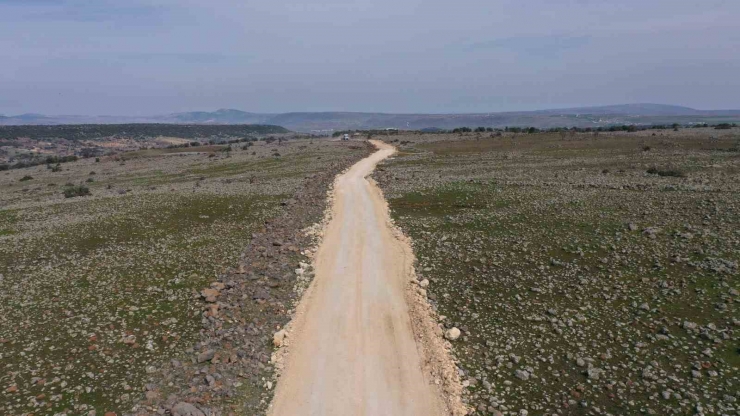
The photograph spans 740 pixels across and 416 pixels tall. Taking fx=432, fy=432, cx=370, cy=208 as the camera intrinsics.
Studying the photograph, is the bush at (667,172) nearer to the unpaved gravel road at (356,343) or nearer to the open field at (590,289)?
the open field at (590,289)

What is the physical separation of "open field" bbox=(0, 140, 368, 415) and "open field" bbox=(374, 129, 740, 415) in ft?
28.7

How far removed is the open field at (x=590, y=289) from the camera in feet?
48.5

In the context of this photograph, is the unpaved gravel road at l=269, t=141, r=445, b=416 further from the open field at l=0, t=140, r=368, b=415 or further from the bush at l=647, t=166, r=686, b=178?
the bush at l=647, t=166, r=686, b=178

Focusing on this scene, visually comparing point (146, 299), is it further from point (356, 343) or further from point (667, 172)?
point (667, 172)

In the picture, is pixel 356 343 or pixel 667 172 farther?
pixel 667 172

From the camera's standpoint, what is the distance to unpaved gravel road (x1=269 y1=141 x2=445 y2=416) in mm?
14742

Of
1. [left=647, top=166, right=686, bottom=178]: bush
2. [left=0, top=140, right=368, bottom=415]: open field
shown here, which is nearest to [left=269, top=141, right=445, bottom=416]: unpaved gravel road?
[left=0, top=140, right=368, bottom=415]: open field

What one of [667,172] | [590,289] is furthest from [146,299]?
[667,172]

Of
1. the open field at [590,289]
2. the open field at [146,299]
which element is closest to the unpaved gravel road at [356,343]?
the open field at [146,299]

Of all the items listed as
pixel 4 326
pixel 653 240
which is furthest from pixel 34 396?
pixel 653 240

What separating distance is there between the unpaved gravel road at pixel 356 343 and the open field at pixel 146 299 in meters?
1.32

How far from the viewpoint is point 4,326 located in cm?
2022

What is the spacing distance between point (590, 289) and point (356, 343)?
39.7 feet

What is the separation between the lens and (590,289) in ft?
70.5
